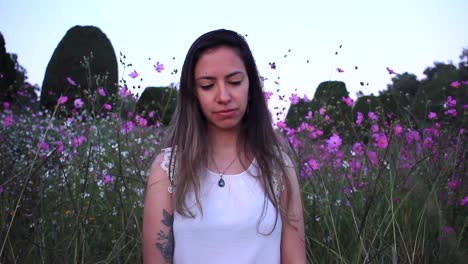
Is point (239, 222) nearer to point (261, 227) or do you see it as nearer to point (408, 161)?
point (261, 227)

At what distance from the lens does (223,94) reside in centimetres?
Answer: 148

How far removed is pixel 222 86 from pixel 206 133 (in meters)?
0.20

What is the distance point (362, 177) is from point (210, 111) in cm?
124

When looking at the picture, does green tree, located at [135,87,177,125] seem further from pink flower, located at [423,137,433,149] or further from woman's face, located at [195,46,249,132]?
pink flower, located at [423,137,433,149]

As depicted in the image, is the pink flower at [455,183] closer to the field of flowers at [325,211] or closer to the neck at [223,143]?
the field of flowers at [325,211]

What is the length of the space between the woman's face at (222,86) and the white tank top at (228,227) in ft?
0.61

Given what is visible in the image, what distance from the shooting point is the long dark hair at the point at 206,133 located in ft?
5.02

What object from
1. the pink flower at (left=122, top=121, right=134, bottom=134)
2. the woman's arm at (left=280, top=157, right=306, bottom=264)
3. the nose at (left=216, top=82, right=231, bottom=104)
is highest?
the nose at (left=216, top=82, right=231, bottom=104)

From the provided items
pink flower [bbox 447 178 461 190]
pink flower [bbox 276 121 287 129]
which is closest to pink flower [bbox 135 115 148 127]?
pink flower [bbox 276 121 287 129]

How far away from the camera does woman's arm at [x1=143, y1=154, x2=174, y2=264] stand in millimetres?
1512

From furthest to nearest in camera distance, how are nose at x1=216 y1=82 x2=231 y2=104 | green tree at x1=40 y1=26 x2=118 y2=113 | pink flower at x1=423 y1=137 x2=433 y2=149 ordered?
1. green tree at x1=40 y1=26 x2=118 y2=113
2. pink flower at x1=423 y1=137 x2=433 y2=149
3. nose at x1=216 y1=82 x2=231 y2=104

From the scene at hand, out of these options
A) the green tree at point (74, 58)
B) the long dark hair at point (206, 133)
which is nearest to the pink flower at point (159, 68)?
the long dark hair at point (206, 133)

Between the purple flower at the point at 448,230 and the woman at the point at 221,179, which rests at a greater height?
the woman at the point at 221,179

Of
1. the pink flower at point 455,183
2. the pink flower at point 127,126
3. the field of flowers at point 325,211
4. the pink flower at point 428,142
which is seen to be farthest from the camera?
the pink flower at point 428,142
